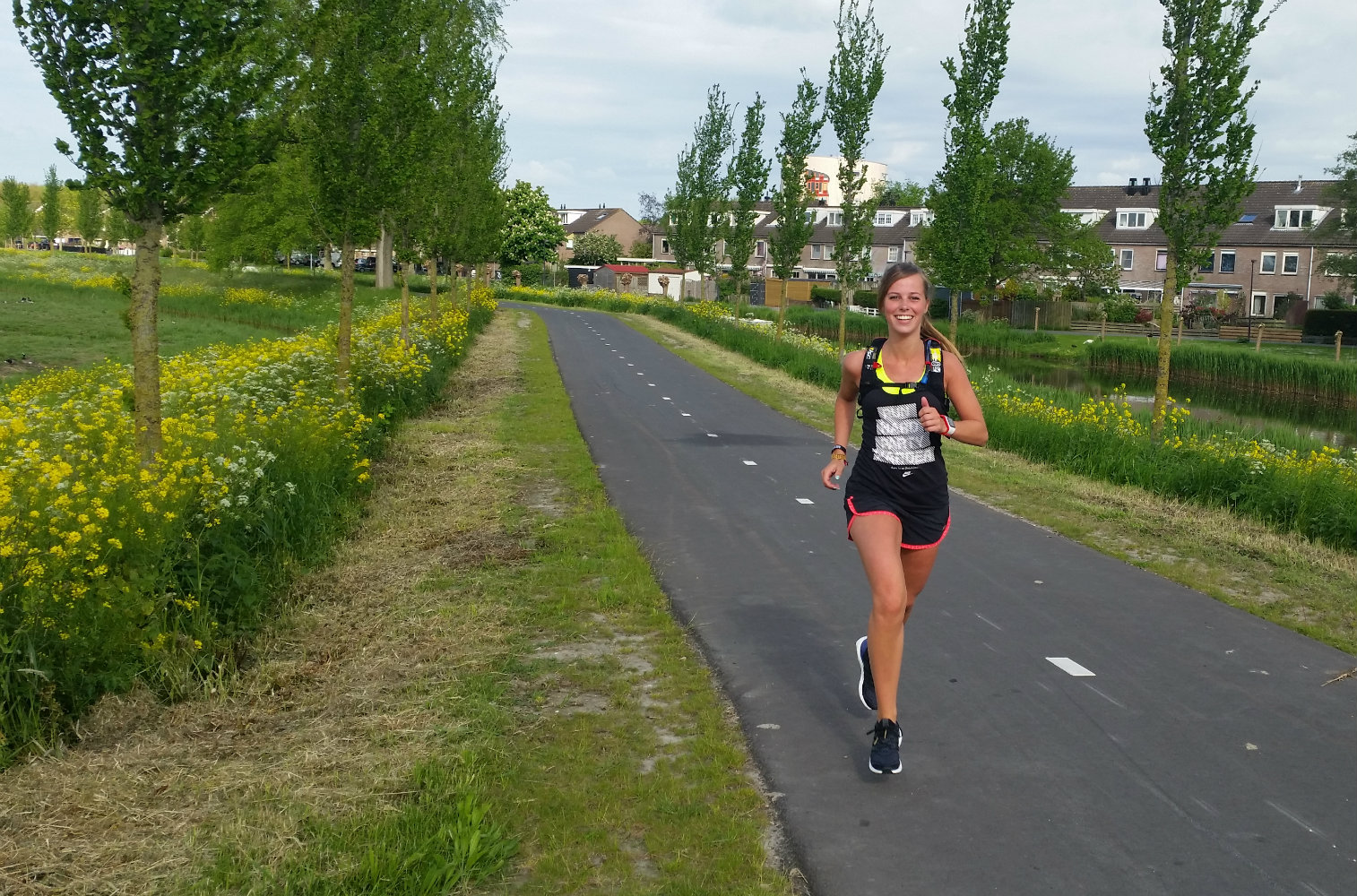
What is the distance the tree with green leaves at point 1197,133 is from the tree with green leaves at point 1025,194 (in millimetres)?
46277

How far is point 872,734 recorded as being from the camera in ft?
15.7

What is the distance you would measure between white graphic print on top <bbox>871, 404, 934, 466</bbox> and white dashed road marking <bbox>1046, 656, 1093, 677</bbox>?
6.54 feet

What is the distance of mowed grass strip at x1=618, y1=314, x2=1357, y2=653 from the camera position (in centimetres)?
748

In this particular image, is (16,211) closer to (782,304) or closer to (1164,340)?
(782,304)

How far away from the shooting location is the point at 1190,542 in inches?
369

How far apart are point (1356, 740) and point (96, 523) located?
6309mm

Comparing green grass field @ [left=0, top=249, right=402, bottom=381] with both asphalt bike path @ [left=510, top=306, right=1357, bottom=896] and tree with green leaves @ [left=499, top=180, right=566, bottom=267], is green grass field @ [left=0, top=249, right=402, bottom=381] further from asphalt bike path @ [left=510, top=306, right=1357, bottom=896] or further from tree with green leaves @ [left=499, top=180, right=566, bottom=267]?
tree with green leaves @ [left=499, top=180, right=566, bottom=267]

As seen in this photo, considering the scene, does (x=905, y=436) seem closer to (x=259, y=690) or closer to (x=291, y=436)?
(x=259, y=690)

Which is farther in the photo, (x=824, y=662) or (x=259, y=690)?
(x=824, y=662)

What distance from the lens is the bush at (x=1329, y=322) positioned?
50.4m

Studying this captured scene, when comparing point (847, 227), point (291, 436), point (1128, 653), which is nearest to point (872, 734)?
point (1128, 653)

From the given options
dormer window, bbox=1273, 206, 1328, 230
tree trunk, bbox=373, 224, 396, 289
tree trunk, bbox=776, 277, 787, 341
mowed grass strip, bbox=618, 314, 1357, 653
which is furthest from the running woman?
dormer window, bbox=1273, 206, 1328, 230

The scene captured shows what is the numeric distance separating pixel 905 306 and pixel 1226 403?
1202 inches

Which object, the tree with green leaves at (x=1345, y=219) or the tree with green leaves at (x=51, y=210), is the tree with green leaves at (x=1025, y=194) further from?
the tree with green leaves at (x=51, y=210)
